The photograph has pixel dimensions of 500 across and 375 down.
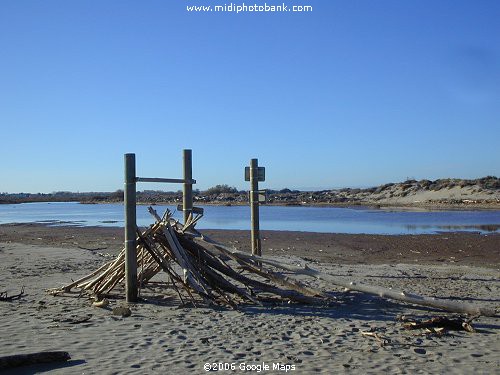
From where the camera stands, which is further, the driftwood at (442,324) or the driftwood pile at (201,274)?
the driftwood pile at (201,274)

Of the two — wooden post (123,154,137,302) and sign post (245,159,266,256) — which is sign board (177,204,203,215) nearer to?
wooden post (123,154,137,302)

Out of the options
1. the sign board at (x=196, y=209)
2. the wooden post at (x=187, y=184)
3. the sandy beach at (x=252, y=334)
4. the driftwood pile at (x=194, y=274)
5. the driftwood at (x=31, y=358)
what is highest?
the wooden post at (x=187, y=184)

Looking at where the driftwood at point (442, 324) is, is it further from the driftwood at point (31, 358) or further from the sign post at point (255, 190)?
the sign post at point (255, 190)

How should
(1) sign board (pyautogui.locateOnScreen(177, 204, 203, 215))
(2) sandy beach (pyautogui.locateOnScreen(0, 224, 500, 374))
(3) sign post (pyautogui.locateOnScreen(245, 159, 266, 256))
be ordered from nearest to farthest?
(2) sandy beach (pyautogui.locateOnScreen(0, 224, 500, 374)) → (1) sign board (pyautogui.locateOnScreen(177, 204, 203, 215)) → (3) sign post (pyautogui.locateOnScreen(245, 159, 266, 256))

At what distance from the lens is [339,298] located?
302 inches

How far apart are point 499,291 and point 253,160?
16.2 ft

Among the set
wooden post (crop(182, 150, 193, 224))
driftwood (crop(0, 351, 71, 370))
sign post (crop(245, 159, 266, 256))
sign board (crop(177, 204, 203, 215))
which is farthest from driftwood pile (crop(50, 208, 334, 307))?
sign post (crop(245, 159, 266, 256))

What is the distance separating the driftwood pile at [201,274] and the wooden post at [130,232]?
0.20 m

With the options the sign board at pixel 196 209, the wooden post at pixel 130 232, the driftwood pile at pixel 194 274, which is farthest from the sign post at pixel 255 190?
the wooden post at pixel 130 232

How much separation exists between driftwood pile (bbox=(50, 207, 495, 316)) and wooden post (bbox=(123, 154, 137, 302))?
20cm

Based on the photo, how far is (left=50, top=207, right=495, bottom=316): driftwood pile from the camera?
716 centimetres

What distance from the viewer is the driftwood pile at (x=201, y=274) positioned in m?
7.16

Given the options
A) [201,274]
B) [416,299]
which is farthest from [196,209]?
[416,299]

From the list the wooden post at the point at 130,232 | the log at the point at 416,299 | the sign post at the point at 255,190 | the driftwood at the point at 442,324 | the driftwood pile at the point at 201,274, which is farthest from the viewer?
the sign post at the point at 255,190
